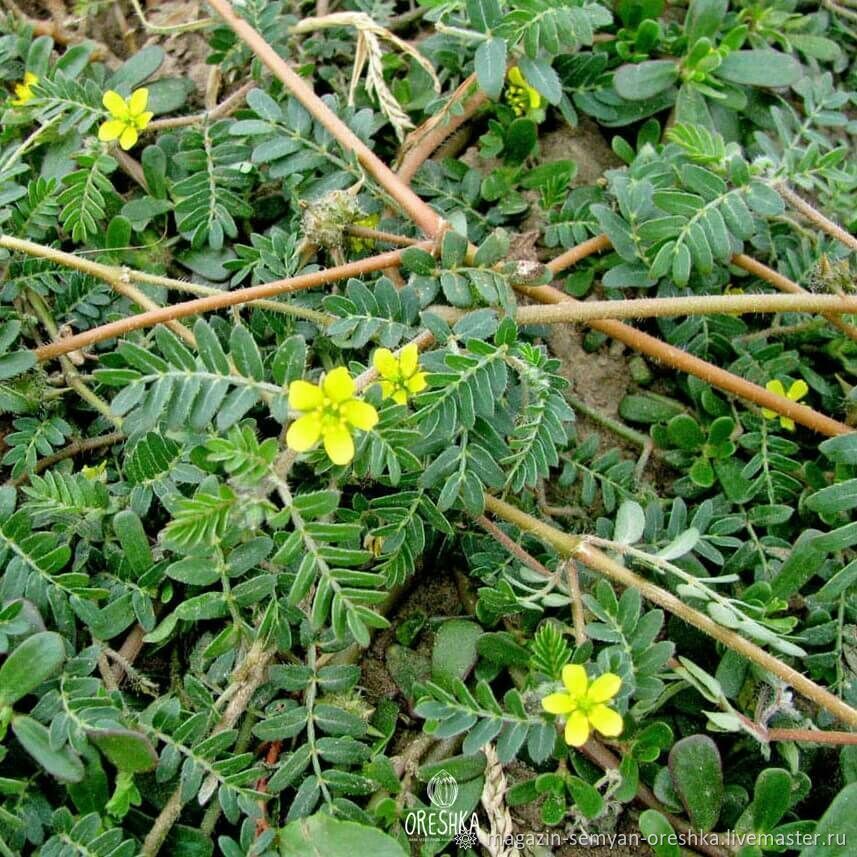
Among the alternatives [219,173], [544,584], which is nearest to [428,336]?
[544,584]

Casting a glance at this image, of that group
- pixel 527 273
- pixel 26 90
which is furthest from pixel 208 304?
pixel 26 90

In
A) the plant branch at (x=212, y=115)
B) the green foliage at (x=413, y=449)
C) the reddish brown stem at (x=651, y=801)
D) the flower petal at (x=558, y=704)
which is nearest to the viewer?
the flower petal at (x=558, y=704)

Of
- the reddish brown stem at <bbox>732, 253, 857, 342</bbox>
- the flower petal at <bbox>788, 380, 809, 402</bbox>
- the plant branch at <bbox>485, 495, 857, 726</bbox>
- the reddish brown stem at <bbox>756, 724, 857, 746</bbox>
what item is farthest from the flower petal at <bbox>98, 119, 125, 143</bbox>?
the reddish brown stem at <bbox>756, 724, 857, 746</bbox>

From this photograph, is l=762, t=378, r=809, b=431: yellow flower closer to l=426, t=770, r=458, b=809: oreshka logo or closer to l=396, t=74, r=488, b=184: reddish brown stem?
l=396, t=74, r=488, b=184: reddish brown stem

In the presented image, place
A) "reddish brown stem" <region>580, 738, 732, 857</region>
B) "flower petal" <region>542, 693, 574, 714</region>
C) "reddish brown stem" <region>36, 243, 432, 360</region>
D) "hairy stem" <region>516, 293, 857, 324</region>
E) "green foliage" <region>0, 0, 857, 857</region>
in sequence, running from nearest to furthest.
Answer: "flower petal" <region>542, 693, 574, 714</region> < "green foliage" <region>0, 0, 857, 857</region> < "reddish brown stem" <region>580, 738, 732, 857</region> < "reddish brown stem" <region>36, 243, 432, 360</region> < "hairy stem" <region>516, 293, 857, 324</region>

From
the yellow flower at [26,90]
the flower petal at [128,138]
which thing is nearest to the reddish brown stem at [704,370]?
the flower petal at [128,138]

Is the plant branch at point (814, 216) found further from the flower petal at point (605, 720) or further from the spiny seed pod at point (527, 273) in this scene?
the flower petal at point (605, 720)
